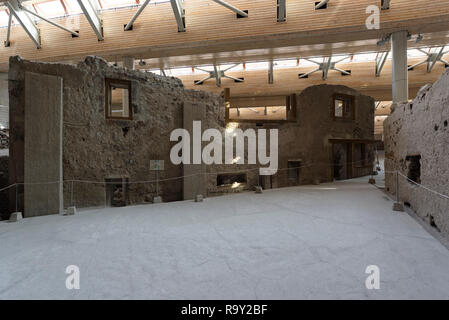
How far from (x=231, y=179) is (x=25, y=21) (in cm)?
1586

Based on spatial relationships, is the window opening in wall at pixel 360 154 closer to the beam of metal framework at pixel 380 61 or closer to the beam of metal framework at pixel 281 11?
the beam of metal framework at pixel 380 61

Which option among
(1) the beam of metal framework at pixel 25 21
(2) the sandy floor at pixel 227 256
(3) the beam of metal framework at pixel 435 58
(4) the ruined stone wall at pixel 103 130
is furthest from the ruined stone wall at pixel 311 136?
(1) the beam of metal framework at pixel 25 21

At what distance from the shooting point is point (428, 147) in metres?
4.93

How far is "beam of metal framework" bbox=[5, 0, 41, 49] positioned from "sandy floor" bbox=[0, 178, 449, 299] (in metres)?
13.3

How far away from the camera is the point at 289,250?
3549 mm

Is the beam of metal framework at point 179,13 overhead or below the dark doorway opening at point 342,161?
overhead

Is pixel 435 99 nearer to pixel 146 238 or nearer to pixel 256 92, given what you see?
pixel 146 238

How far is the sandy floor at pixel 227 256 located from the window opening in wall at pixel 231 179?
5473 millimetres

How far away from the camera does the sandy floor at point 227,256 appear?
2523mm

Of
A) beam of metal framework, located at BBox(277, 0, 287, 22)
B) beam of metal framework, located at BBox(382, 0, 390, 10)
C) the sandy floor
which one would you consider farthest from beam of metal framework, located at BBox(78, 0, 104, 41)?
beam of metal framework, located at BBox(382, 0, 390, 10)

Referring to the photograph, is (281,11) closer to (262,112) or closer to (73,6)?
(73,6)

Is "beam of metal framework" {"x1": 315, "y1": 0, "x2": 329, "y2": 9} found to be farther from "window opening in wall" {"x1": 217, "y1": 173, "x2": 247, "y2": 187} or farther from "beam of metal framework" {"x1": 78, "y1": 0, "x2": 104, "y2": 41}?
"beam of metal framework" {"x1": 78, "y1": 0, "x2": 104, "y2": 41}
